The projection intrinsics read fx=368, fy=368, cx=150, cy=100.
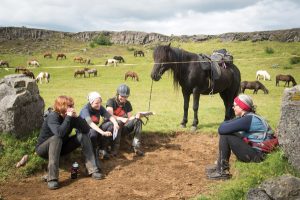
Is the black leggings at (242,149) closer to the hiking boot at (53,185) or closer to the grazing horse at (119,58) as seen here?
the hiking boot at (53,185)

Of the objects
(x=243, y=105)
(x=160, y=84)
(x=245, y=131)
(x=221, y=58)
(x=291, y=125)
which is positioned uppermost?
(x=221, y=58)

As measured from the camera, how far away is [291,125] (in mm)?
6582

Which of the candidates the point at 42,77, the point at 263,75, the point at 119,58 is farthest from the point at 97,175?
the point at 119,58

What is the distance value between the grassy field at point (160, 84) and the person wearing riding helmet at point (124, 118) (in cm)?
176

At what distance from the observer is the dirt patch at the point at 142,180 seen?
7297mm

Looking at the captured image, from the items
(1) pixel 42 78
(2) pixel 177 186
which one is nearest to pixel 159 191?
(2) pixel 177 186

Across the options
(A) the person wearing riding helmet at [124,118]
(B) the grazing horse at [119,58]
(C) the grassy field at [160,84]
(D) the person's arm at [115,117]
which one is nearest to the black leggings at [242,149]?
(C) the grassy field at [160,84]

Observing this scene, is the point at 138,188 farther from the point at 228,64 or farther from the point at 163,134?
the point at 228,64

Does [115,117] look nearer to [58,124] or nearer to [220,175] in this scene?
[58,124]

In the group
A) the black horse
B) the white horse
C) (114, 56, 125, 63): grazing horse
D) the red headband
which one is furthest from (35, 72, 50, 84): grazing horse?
the red headband

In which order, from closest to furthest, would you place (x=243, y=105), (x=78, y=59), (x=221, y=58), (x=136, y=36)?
(x=243, y=105) < (x=221, y=58) < (x=78, y=59) < (x=136, y=36)

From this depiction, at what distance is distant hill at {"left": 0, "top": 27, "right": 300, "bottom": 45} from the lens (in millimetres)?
74562

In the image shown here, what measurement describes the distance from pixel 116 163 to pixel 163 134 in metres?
2.61

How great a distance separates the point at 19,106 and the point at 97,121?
197 centimetres
